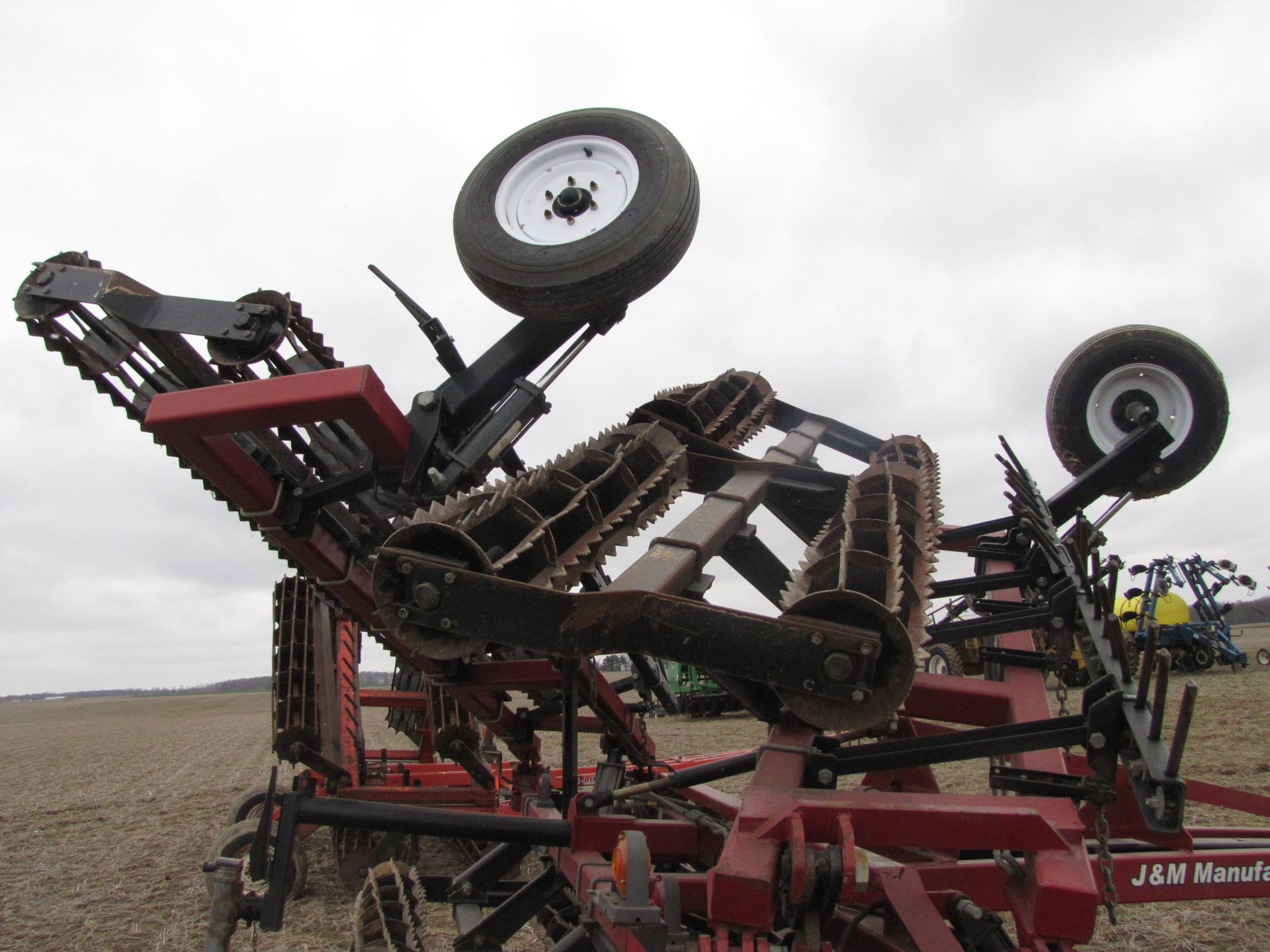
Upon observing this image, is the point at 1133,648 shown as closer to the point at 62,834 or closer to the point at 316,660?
the point at 316,660

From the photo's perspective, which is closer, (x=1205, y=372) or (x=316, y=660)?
(x=1205, y=372)

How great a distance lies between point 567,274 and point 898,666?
230cm

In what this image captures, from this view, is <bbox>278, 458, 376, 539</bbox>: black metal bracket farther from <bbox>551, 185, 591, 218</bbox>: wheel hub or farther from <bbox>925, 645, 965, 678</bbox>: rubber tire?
<bbox>925, 645, 965, 678</bbox>: rubber tire

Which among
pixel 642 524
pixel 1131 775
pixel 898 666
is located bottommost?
pixel 1131 775

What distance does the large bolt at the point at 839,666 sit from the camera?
233cm

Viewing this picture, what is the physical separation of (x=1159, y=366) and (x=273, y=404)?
14.1ft

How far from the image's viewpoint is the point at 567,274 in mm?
3883

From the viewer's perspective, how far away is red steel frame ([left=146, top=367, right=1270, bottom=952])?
91.7 inches

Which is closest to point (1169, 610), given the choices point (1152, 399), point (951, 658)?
point (951, 658)

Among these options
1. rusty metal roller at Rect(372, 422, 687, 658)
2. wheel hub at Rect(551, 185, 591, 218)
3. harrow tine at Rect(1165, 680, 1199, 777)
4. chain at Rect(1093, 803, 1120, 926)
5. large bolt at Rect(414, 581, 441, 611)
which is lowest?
chain at Rect(1093, 803, 1120, 926)

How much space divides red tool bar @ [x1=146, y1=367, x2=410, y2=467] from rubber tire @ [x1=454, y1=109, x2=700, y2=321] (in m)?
0.85

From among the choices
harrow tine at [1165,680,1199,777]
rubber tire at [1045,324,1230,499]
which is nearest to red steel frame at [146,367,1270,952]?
harrow tine at [1165,680,1199,777]

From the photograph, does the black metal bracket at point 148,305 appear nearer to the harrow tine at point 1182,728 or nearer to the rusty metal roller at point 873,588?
the rusty metal roller at point 873,588

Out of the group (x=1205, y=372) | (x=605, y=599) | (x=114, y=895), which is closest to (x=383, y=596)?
(x=605, y=599)
